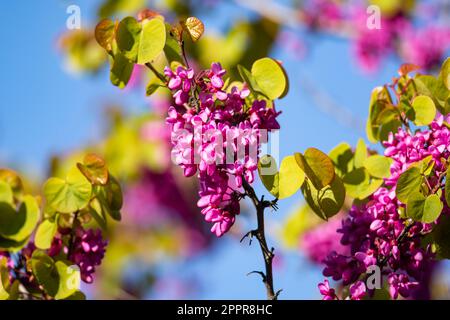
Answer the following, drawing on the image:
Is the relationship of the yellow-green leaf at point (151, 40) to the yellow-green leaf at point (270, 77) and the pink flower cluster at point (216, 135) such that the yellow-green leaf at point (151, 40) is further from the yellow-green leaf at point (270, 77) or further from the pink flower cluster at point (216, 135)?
the yellow-green leaf at point (270, 77)

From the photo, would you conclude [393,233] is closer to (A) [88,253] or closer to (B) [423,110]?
(B) [423,110]

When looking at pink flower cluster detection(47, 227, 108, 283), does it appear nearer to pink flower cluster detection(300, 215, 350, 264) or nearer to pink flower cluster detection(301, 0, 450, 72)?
pink flower cluster detection(300, 215, 350, 264)

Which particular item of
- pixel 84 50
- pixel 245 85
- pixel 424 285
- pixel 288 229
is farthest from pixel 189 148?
pixel 84 50

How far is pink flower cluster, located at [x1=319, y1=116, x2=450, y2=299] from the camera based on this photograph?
4.92ft

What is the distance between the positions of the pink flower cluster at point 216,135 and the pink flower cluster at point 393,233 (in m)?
0.28

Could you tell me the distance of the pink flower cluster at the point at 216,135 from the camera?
1409mm

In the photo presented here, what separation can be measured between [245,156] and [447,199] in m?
0.41

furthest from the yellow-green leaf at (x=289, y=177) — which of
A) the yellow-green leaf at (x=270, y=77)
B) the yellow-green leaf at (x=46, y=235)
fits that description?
the yellow-green leaf at (x=46, y=235)

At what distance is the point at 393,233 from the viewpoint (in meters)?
1.51

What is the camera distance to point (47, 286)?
65.0 inches

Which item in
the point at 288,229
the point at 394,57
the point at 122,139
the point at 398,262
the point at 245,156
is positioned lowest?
the point at 398,262

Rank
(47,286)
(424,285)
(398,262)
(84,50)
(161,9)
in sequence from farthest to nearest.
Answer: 1. (84,50)
2. (161,9)
3. (424,285)
4. (47,286)
5. (398,262)

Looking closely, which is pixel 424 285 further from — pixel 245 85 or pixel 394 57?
pixel 394 57

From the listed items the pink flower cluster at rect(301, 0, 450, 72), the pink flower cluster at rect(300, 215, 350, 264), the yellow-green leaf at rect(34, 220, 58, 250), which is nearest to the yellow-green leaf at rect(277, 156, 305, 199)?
the yellow-green leaf at rect(34, 220, 58, 250)
